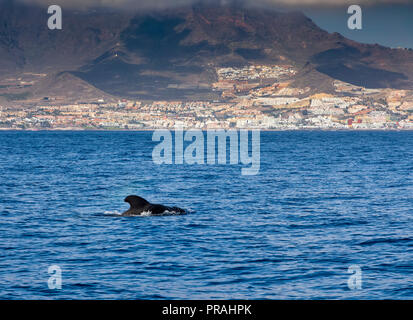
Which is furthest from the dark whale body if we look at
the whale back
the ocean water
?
the ocean water

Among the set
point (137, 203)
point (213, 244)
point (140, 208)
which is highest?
point (137, 203)

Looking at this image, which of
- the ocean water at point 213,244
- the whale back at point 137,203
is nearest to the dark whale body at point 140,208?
the whale back at point 137,203

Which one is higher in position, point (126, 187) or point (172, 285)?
point (126, 187)

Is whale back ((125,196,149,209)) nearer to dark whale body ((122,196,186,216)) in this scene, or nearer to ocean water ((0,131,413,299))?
dark whale body ((122,196,186,216))

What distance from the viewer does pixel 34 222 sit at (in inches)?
1480

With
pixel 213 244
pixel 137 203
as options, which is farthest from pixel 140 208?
pixel 213 244

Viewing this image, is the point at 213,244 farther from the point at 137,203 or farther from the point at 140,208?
the point at 137,203

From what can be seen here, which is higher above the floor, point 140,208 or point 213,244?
point 140,208

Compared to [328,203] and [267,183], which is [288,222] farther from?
[267,183]

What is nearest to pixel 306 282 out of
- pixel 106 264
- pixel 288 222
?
pixel 106 264

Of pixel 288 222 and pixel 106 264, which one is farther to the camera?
pixel 288 222

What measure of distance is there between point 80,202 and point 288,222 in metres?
19.6

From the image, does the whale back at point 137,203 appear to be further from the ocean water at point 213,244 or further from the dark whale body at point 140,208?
the ocean water at point 213,244
